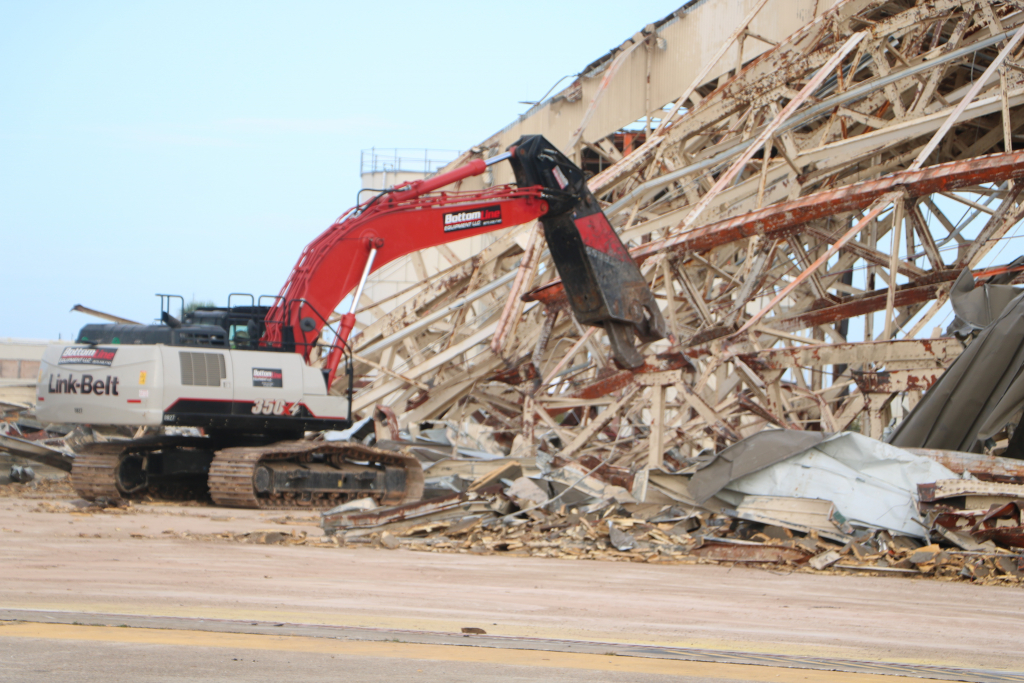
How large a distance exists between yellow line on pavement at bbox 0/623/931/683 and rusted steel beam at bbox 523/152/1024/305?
9511 mm

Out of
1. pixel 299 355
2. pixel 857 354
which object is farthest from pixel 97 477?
pixel 857 354

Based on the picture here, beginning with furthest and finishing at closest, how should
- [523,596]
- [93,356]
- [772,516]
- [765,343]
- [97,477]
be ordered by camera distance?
[765,343]
[97,477]
[93,356]
[772,516]
[523,596]

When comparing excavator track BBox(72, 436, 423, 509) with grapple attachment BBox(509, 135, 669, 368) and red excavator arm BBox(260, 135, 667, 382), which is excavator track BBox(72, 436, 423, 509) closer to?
red excavator arm BBox(260, 135, 667, 382)

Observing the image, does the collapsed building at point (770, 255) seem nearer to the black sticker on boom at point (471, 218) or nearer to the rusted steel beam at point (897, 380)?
the rusted steel beam at point (897, 380)

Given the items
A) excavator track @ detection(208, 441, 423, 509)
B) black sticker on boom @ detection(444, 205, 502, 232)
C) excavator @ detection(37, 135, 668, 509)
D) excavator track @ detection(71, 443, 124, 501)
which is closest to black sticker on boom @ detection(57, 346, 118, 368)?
excavator @ detection(37, 135, 668, 509)

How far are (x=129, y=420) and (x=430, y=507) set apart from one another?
422cm

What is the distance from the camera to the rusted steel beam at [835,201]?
11.7m

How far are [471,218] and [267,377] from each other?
3.37 metres

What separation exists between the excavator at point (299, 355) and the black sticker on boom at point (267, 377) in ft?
0.04

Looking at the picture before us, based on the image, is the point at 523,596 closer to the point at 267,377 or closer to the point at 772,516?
the point at 772,516

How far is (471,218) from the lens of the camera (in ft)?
44.3

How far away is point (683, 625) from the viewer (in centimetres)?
514

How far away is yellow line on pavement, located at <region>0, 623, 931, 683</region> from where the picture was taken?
11.9 ft

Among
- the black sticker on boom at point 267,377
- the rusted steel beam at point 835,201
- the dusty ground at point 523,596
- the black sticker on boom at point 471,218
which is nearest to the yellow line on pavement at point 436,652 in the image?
the dusty ground at point 523,596
